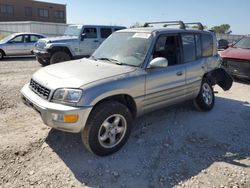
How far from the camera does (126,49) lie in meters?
4.45

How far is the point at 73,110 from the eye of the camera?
10.7ft

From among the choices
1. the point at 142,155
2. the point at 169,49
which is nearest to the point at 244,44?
the point at 169,49

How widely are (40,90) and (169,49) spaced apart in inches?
95.5

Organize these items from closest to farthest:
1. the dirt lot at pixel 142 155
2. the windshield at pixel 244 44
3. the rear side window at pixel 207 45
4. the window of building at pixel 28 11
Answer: the dirt lot at pixel 142 155, the rear side window at pixel 207 45, the windshield at pixel 244 44, the window of building at pixel 28 11

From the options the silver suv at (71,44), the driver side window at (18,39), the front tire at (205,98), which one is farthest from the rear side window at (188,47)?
the driver side window at (18,39)

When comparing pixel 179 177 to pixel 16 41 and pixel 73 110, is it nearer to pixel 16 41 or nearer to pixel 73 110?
pixel 73 110

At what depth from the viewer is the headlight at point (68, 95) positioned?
334cm

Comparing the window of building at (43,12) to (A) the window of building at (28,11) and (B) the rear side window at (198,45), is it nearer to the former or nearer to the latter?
(A) the window of building at (28,11)

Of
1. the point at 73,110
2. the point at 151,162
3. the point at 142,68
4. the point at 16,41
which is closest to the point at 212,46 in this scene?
the point at 142,68

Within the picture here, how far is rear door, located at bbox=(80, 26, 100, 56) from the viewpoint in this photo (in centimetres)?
1144

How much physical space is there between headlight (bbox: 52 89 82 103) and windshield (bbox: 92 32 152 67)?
1172 millimetres

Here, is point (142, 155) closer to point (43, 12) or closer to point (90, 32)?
point (90, 32)

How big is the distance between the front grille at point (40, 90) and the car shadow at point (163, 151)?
864 mm

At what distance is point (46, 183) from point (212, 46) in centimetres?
461
